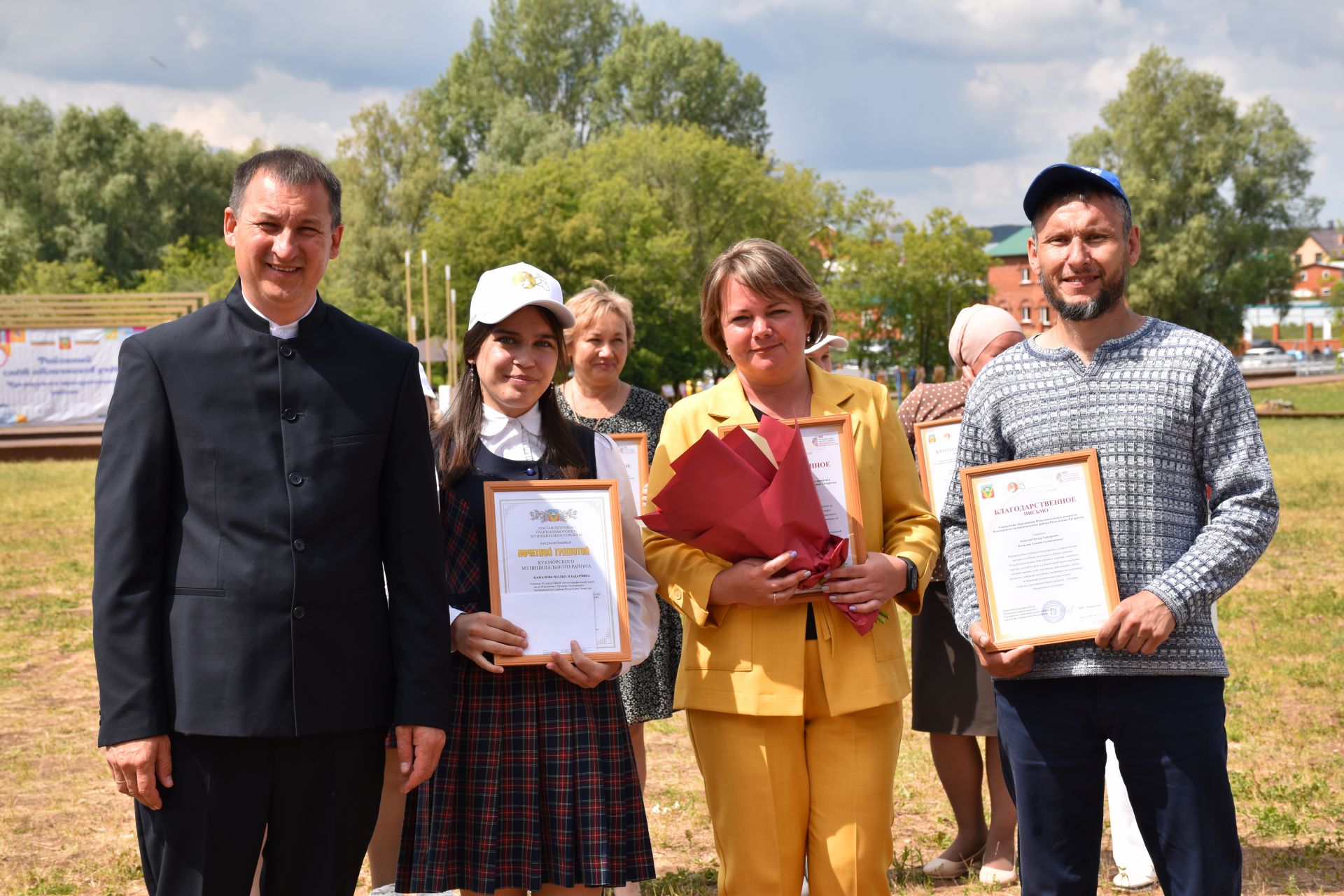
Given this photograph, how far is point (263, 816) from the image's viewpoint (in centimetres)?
294

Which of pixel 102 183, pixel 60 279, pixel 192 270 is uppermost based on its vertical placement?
pixel 102 183

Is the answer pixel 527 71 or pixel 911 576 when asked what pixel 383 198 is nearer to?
pixel 527 71

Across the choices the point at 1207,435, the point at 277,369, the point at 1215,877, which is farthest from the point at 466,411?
the point at 1215,877

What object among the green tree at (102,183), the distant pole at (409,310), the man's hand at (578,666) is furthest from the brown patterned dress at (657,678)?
the green tree at (102,183)

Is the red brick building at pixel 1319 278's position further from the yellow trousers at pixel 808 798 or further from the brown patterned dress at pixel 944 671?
the yellow trousers at pixel 808 798

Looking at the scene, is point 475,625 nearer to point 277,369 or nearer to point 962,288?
point 277,369

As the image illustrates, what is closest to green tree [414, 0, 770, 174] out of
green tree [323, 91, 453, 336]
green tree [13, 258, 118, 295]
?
green tree [323, 91, 453, 336]

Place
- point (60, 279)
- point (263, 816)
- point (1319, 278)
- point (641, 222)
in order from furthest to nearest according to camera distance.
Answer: point (1319, 278)
point (60, 279)
point (641, 222)
point (263, 816)

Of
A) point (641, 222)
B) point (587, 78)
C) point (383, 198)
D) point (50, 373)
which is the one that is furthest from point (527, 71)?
point (50, 373)

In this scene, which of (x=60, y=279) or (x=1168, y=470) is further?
(x=60, y=279)

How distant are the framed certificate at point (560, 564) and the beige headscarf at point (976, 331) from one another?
2.20 m

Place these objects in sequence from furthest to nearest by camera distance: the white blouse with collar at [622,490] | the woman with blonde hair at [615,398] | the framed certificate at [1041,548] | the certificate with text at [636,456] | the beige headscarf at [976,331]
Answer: the woman with blonde hair at [615,398]
the beige headscarf at [976,331]
the certificate with text at [636,456]
the white blouse with collar at [622,490]
the framed certificate at [1041,548]

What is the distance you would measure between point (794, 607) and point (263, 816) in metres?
1.50

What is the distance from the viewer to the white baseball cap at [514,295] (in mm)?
3619
